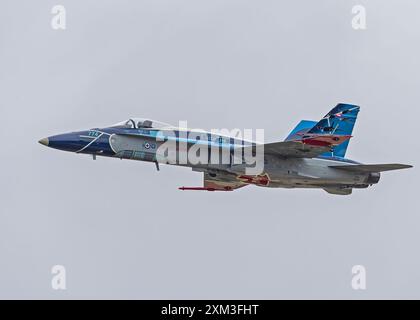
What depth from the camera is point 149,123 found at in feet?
158

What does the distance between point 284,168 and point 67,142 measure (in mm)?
8687

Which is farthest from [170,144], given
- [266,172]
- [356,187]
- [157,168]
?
[356,187]

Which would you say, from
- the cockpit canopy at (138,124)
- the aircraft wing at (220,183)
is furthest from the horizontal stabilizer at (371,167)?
the cockpit canopy at (138,124)

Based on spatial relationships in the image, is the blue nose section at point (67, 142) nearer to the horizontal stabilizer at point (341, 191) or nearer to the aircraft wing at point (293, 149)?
the aircraft wing at point (293, 149)

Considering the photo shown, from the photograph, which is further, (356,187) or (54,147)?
(356,187)

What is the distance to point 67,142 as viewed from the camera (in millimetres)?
47375

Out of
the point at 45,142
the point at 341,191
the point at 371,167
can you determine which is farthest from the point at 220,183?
the point at 45,142

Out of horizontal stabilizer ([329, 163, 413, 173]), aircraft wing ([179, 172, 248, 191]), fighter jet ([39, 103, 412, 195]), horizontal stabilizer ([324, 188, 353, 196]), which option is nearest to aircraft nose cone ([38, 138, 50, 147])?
fighter jet ([39, 103, 412, 195])

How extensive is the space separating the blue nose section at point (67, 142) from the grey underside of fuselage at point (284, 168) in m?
1.22

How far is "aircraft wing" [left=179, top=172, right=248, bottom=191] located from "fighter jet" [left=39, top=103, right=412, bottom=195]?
40mm

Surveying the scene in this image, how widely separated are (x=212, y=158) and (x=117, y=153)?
3742 mm

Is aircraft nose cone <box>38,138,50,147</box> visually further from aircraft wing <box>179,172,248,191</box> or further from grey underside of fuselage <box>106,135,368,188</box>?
aircraft wing <box>179,172,248,191</box>

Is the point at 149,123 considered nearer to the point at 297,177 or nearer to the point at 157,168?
the point at 157,168

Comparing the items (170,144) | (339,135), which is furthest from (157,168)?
(339,135)
